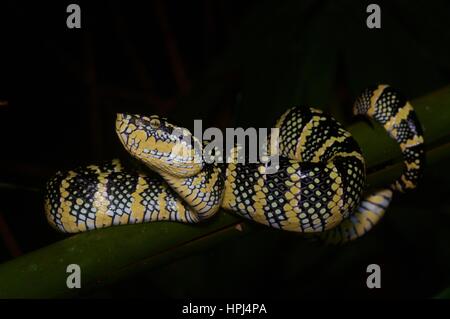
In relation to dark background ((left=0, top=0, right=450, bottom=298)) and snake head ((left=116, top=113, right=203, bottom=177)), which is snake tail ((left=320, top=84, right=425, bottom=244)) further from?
snake head ((left=116, top=113, right=203, bottom=177))

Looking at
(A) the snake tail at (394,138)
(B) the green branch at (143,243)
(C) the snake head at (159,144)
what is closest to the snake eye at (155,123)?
(C) the snake head at (159,144)

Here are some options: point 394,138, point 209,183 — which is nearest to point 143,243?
point 209,183

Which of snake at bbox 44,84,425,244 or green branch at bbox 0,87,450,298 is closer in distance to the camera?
green branch at bbox 0,87,450,298

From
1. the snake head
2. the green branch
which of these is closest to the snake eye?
the snake head

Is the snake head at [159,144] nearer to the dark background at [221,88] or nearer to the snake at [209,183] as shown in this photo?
the snake at [209,183]

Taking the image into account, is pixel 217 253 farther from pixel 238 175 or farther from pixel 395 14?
pixel 395 14

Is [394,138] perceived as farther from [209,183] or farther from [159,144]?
[159,144]

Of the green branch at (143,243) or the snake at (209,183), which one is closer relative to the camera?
the green branch at (143,243)
